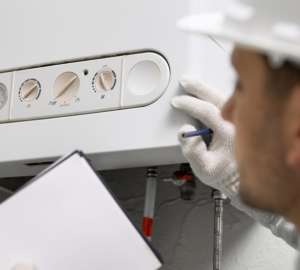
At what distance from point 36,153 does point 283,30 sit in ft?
1.45

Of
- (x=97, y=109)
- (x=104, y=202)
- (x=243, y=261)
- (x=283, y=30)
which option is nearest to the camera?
(x=283, y=30)

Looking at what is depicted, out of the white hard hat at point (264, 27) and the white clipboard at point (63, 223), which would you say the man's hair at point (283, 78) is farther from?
the white clipboard at point (63, 223)

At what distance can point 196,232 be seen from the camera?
89cm

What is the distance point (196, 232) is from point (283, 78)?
0.51m

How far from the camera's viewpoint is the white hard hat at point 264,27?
0.40 m

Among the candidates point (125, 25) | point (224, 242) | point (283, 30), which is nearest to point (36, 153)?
point (125, 25)

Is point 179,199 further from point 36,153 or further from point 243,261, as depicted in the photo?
point 36,153

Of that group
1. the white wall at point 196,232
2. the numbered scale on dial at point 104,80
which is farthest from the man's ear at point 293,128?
the white wall at point 196,232

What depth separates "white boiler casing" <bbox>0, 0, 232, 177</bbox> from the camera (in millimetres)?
716

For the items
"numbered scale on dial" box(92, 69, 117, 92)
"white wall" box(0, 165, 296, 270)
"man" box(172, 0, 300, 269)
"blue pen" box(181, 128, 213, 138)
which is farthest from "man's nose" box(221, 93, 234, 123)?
"white wall" box(0, 165, 296, 270)

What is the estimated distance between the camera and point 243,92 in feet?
1.54

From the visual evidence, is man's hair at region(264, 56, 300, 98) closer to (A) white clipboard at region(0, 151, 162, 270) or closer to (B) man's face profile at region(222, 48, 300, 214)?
(B) man's face profile at region(222, 48, 300, 214)

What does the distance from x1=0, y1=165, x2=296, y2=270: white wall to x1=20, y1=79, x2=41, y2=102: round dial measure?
234 mm

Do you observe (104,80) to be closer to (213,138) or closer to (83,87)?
(83,87)
